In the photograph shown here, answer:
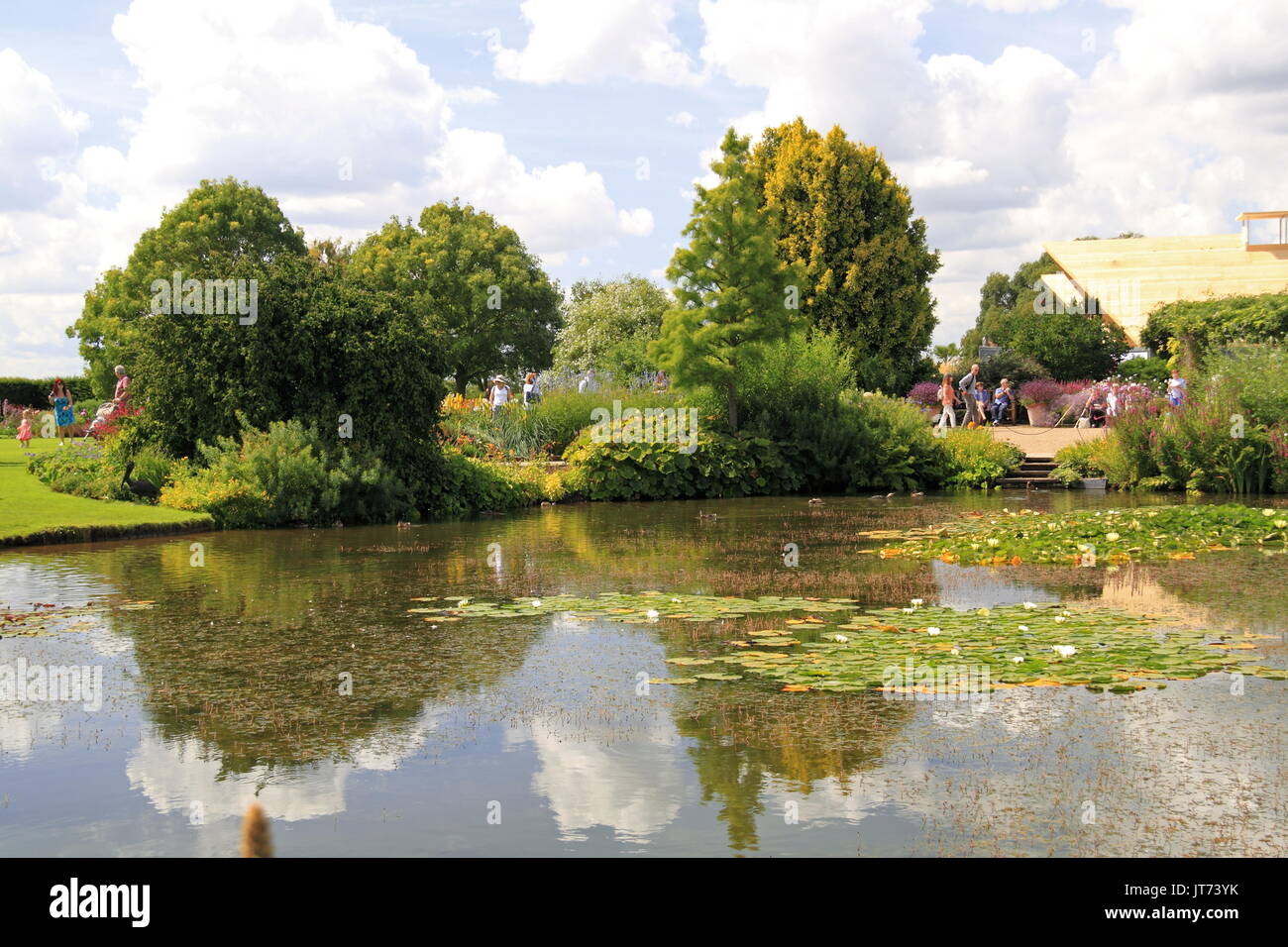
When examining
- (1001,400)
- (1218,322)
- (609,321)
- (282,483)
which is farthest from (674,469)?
(609,321)

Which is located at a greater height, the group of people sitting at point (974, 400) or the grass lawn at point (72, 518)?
the group of people sitting at point (974, 400)

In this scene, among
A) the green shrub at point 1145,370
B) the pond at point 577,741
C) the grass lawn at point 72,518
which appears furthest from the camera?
the green shrub at point 1145,370

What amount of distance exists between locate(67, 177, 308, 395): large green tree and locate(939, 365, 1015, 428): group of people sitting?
89.5ft

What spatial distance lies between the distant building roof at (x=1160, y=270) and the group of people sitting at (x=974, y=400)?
8.08 metres

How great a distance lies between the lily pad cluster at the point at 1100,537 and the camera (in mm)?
13484

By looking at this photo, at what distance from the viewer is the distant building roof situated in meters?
44.9

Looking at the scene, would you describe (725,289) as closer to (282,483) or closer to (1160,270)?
(282,483)

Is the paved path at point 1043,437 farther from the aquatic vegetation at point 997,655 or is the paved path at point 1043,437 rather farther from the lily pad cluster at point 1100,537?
the aquatic vegetation at point 997,655

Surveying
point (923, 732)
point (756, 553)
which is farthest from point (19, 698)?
point (756, 553)

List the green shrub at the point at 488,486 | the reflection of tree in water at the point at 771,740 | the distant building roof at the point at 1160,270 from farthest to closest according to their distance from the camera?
1. the distant building roof at the point at 1160,270
2. the green shrub at the point at 488,486
3. the reflection of tree in water at the point at 771,740

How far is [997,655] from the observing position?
8.26 m

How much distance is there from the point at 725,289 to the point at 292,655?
18.3 m

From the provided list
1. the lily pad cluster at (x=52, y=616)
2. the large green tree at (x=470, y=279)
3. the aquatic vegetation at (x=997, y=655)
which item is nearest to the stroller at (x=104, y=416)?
the lily pad cluster at (x=52, y=616)
